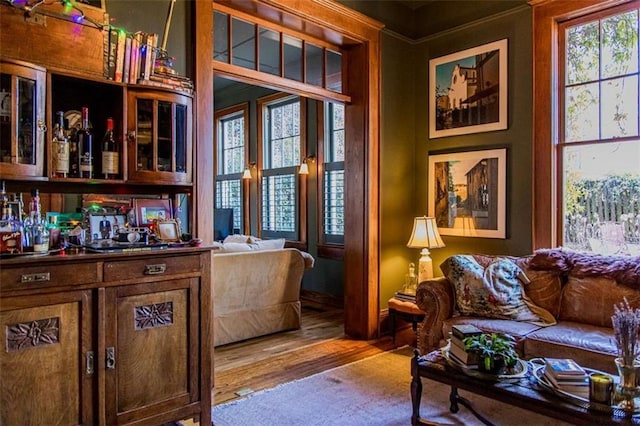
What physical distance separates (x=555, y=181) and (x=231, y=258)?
116 inches

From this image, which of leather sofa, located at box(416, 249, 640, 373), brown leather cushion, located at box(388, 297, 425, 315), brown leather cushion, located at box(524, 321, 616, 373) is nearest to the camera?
brown leather cushion, located at box(524, 321, 616, 373)

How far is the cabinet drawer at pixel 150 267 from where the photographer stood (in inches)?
82.7

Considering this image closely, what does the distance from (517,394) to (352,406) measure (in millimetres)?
1190

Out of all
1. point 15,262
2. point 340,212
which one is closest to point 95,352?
point 15,262

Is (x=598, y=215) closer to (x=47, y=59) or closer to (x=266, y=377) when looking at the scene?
(x=266, y=377)

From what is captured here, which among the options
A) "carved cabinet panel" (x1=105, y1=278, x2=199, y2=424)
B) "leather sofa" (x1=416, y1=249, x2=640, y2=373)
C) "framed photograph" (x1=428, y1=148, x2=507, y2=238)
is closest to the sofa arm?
"leather sofa" (x1=416, y1=249, x2=640, y2=373)

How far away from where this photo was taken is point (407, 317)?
395 cm

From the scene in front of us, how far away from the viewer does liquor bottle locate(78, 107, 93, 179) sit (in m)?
2.32

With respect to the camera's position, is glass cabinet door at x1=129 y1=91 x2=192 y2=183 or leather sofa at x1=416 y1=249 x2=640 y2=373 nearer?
glass cabinet door at x1=129 y1=91 x2=192 y2=183

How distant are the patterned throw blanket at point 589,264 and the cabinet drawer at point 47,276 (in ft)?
10.1

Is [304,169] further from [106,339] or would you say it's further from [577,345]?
[106,339]

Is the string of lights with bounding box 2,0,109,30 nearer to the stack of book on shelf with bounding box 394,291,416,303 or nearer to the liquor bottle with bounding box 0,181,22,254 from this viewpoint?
the liquor bottle with bounding box 0,181,22,254

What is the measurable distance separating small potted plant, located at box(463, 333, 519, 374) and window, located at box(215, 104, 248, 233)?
5.65m

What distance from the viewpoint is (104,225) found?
250 cm
